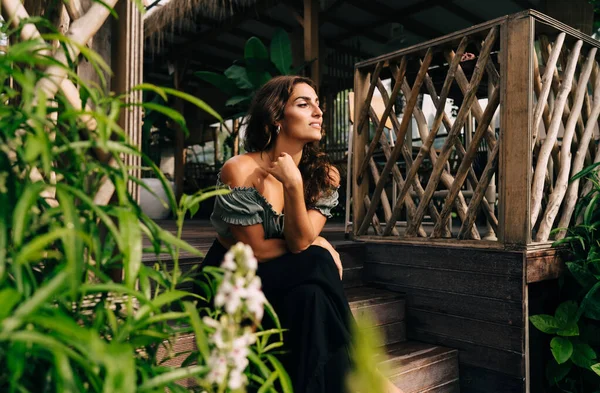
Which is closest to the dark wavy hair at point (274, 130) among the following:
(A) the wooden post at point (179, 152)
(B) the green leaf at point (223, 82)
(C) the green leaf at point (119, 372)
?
(C) the green leaf at point (119, 372)

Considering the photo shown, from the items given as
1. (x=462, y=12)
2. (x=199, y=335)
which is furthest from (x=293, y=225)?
(x=462, y=12)

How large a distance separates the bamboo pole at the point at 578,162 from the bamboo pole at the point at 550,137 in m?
0.15

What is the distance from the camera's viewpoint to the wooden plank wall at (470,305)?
6.48 ft

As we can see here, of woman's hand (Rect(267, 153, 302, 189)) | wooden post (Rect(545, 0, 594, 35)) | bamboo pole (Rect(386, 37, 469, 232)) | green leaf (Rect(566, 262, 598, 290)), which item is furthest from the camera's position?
wooden post (Rect(545, 0, 594, 35))

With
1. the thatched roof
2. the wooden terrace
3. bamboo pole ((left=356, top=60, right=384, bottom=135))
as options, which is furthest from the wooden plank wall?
A: the thatched roof

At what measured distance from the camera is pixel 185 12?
5.22 meters

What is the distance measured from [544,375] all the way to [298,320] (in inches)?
57.3

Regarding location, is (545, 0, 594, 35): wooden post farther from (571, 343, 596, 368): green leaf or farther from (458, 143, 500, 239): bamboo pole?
(571, 343, 596, 368): green leaf

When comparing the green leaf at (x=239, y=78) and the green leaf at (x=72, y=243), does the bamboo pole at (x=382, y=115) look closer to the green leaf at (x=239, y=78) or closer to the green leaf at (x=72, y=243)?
the green leaf at (x=72, y=243)

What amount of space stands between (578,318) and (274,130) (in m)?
1.53

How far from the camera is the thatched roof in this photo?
5121 millimetres

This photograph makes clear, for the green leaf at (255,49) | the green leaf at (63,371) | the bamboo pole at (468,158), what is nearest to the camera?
the green leaf at (63,371)

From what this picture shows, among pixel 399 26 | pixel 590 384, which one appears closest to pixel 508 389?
pixel 590 384

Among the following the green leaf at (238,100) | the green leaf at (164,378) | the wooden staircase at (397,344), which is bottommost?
the wooden staircase at (397,344)
